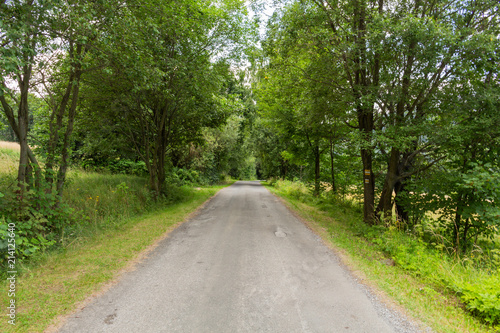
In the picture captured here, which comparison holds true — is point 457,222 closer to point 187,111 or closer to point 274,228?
point 274,228

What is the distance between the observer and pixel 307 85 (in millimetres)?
9938

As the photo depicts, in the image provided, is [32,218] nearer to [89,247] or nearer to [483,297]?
[89,247]

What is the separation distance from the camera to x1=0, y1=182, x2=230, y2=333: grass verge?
3252mm

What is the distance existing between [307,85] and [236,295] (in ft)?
27.9

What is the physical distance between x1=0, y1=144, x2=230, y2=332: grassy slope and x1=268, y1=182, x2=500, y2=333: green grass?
4.85 meters

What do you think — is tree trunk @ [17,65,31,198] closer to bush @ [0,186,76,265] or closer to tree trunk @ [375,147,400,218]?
bush @ [0,186,76,265]

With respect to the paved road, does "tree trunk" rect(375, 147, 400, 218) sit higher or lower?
higher

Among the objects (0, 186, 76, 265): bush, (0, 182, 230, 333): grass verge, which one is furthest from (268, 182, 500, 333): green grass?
(0, 186, 76, 265): bush

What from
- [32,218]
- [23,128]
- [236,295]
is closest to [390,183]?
[236,295]

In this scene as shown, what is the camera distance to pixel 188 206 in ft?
39.7

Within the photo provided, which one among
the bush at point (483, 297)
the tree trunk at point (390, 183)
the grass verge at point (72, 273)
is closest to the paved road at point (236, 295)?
the grass verge at point (72, 273)

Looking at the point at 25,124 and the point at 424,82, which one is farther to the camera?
the point at 424,82

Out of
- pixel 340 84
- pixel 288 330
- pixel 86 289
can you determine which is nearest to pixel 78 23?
pixel 86 289

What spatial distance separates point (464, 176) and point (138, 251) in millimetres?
7862
